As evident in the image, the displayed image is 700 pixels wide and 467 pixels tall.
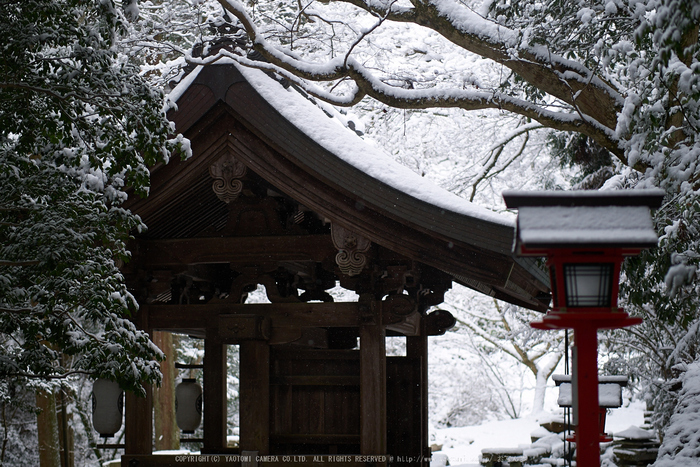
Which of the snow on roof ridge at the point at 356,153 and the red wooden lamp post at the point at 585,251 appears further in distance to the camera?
the snow on roof ridge at the point at 356,153

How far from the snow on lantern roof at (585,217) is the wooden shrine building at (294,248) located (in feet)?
6.09

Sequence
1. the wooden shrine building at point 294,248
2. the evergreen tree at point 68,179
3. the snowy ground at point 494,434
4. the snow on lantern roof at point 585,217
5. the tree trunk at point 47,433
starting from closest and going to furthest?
the snow on lantern roof at point 585,217 < the evergreen tree at point 68,179 < the wooden shrine building at point 294,248 < the tree trunk at point 47,433 < the snowy ground at point 494,434

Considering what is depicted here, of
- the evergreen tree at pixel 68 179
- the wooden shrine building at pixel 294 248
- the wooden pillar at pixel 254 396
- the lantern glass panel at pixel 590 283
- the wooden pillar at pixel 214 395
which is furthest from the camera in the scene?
the wooden pillar at pixel 214 395

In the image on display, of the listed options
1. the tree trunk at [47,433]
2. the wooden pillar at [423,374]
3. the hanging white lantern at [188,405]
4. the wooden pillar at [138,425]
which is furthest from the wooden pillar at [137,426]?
the tree trunk at [47,433]

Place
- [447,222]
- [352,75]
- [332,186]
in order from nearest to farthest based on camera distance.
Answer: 1. [447,222]
2. [332,186]
3. [352,75]

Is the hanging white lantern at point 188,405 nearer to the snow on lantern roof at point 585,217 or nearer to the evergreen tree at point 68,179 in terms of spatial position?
the evergreen tree at point 68,179

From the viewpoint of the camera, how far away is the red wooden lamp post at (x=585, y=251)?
2320mm

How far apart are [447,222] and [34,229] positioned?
247cm

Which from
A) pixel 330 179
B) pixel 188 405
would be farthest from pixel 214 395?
pixel 330 179

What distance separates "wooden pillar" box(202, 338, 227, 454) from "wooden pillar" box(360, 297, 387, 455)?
6.69ft

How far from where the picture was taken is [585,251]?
246 centimetres

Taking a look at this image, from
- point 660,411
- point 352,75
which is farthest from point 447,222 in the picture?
point 660,411

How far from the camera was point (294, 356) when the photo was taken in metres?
6.13

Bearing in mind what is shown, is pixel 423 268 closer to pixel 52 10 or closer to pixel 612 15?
pixel 612 15
